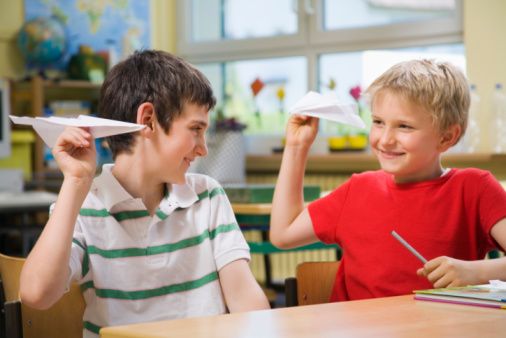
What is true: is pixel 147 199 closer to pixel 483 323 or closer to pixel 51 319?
pixel 51 319

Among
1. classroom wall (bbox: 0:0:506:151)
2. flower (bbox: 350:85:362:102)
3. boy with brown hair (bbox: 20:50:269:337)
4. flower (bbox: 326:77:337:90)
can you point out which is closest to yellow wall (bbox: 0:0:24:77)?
flower (bbox: 326:77:337:90)

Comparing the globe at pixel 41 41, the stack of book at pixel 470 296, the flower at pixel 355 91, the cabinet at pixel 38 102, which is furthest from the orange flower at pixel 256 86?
the stack of book at pixel 470 296

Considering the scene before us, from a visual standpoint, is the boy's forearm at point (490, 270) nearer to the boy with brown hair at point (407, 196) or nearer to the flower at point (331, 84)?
the boy with brown hair at point (407, 196)

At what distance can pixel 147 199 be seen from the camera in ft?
5.39

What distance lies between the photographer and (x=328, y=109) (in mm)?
1506

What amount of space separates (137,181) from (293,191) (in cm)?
31

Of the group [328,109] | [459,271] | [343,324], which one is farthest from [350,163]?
[343,324]

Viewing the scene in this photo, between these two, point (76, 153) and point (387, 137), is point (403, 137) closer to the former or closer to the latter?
point (387, 137)

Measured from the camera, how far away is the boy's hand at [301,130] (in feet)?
5.47

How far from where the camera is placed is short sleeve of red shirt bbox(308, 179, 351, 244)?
1.70 meters

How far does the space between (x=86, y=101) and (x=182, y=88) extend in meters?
4.19

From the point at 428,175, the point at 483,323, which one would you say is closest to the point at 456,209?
the point at 428,175

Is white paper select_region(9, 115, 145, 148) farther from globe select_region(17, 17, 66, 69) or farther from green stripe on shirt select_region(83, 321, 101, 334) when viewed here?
globe select_region(17, 17, 66, 69)

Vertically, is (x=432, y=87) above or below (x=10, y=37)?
below
